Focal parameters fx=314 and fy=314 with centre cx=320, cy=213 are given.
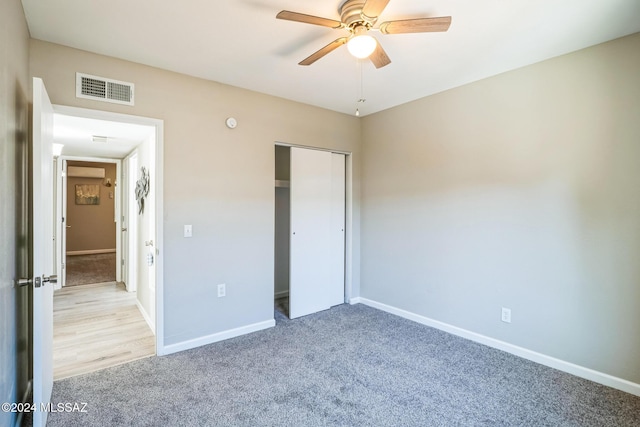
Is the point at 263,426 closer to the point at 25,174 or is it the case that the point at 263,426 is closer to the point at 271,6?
the point at 25,174

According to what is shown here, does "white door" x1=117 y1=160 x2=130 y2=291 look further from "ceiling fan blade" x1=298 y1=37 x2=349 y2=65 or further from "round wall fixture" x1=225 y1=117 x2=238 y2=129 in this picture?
"ceiling fan blade" x1=298 y1=37 x2=349 y2=65

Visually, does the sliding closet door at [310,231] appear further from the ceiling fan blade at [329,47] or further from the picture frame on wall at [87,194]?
the picture frame on wall at [87,194]

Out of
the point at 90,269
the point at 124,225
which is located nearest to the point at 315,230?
the point at 124,225

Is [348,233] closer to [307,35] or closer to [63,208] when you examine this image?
[307,35]

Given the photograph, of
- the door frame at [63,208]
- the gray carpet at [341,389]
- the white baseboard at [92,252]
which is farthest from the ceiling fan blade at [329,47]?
the white baseboard at [92,252]

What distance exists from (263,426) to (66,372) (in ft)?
6.05

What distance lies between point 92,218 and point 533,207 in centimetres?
1003

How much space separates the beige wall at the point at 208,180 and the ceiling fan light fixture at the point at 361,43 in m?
1.73

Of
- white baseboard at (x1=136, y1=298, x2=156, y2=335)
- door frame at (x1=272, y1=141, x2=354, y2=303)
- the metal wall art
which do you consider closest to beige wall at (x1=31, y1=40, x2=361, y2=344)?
white baseboard at (x1=136, y1=298, x2=156, y2=335)

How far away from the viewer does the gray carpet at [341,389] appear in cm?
202

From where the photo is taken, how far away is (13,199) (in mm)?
1803

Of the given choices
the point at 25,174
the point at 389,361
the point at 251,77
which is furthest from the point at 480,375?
the point at 25,174

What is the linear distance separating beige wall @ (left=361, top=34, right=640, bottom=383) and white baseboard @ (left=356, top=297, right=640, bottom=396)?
0.05 meters

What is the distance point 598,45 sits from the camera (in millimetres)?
2389
